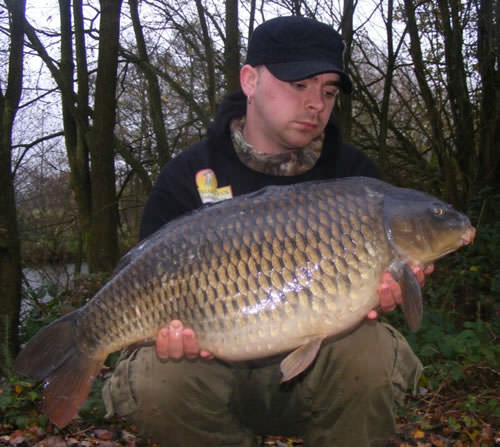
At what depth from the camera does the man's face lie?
67.8 inches

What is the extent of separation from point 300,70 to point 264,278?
0.69m

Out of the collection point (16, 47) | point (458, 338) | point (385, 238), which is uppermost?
point (16, 47)

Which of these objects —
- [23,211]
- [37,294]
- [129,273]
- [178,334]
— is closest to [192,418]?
[178,334]

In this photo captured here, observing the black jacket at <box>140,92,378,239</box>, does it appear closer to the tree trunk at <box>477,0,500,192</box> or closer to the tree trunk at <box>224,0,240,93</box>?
the tree trunk at <box>477,0,500,192</box>

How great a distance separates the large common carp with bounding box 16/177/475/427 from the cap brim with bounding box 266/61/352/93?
387 mm

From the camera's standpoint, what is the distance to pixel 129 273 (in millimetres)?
1468

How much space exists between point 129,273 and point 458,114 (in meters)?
4.24

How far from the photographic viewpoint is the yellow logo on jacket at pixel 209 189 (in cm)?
183

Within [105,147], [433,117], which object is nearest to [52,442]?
[105,147]

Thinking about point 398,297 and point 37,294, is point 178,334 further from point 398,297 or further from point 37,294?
point 37,294

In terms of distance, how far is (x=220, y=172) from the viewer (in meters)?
1.90

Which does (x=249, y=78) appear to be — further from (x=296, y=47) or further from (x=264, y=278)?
(x=264, y=278)

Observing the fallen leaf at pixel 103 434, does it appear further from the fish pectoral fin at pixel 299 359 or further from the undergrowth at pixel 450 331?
the fish pectoral fin at pixel 299 359

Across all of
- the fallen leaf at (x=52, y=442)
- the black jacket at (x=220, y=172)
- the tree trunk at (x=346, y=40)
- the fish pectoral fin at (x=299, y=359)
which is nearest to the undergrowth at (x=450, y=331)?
the fallen leaf at (x=52, y=442)
